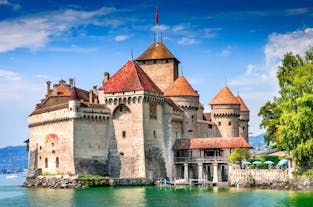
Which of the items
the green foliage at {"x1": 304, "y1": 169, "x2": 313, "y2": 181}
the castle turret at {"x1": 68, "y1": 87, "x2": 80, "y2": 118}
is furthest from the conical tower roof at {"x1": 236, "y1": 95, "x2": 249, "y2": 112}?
the green foliage at {"x1": 304, "y1": 169, "x2": 313, "y2": 181}

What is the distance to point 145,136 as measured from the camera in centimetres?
6444

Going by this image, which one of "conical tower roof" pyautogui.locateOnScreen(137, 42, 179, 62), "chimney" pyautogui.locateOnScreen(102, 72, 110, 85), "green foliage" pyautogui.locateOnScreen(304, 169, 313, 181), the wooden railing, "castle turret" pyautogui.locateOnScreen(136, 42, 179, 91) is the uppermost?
"conical tower roof" pyautogui.locateOnScreen(137, 42, 179, 62)

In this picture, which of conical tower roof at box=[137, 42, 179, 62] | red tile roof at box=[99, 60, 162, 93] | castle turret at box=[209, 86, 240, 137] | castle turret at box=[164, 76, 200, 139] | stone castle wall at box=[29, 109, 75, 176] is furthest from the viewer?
conical tower roof at box=[137, 42, 179, 62]

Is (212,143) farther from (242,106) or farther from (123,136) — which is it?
(242,106)

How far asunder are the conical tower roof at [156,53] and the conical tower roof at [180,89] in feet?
20.9

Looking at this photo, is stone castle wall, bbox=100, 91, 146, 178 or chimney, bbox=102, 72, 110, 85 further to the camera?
chimney, bbox=102, 72, 110, 85

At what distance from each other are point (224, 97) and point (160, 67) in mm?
8957

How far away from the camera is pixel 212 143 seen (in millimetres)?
66375

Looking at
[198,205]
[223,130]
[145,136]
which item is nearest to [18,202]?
[198,205]

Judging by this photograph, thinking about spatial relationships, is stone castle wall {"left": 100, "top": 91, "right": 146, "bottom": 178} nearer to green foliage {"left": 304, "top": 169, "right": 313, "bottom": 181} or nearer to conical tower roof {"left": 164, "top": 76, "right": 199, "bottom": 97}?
conical tower roof {"left": 164, "top": 76, "right": 199, "bottom": 97}

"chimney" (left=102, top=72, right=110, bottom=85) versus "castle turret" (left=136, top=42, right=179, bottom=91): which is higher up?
"castle turret" (left=136, top=42, right=179, bottom=91)

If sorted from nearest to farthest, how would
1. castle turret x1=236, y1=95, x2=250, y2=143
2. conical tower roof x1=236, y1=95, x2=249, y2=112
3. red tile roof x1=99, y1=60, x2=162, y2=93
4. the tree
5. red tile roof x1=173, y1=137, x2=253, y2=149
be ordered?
the tree → red tile roof x1=99, y1=60, x2=162, y2=93 → red tile roof x1=173, y1=137, x2=253, y2=149 → castle turret x1=236, y1=95, x2=250, y2=143 → conical tower roof x1=236, y1=95, x2=249, y2=112

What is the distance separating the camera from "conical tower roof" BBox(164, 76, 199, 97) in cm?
7262

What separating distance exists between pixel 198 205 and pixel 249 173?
15.7 meters
